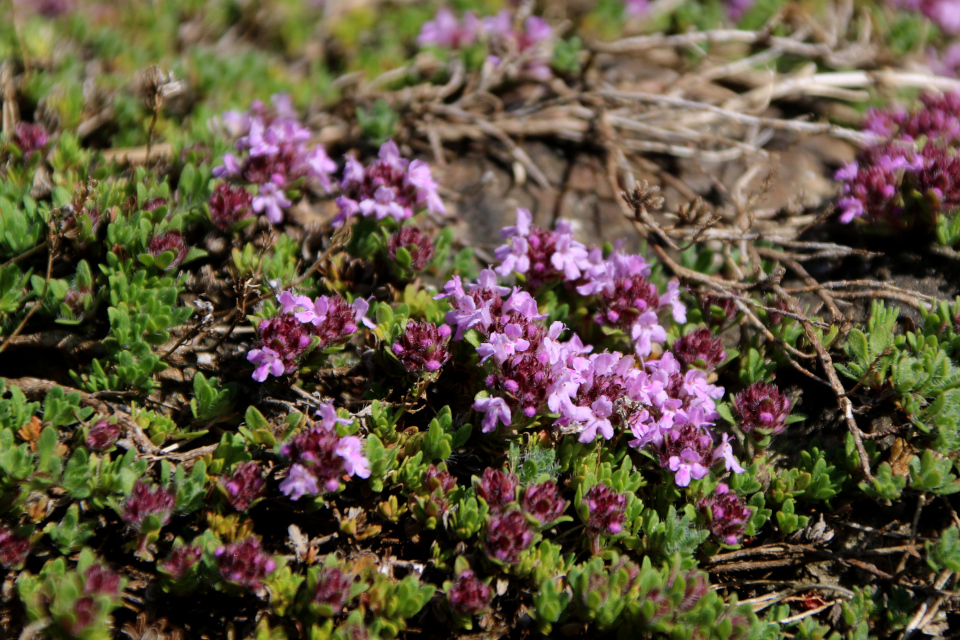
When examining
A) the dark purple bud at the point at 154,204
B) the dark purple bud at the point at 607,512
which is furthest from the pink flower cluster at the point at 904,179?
the dark purple bud at the point at 154,204

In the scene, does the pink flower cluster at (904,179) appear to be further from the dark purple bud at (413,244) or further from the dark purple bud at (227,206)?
the dark purple bud at (227,206)

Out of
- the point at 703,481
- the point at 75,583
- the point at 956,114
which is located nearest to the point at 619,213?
the point at 703,481

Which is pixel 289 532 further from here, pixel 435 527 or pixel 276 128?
pixel 276 128

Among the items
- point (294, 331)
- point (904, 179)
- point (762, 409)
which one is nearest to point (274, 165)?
point (294, 331)

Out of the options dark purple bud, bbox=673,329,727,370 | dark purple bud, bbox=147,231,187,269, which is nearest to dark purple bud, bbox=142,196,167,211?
dark purple bud, bbox=147,231,187,269

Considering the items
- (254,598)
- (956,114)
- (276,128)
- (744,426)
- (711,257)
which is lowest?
(254,598)
